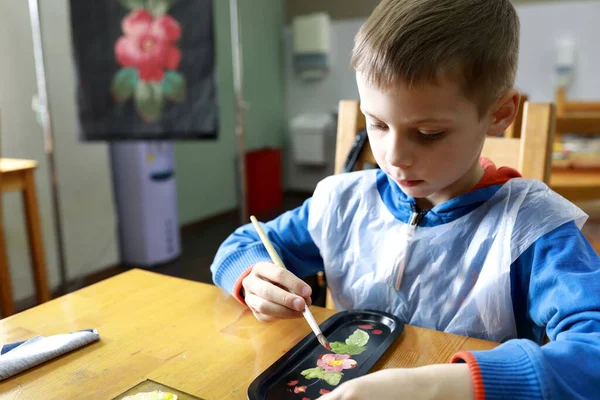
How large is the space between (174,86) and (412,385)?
2021 mm

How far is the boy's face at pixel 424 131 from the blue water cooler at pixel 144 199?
93.7 inches

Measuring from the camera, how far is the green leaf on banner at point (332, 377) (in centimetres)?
56

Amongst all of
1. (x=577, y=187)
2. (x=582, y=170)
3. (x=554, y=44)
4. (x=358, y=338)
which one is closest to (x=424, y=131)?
(x=358, y=338)

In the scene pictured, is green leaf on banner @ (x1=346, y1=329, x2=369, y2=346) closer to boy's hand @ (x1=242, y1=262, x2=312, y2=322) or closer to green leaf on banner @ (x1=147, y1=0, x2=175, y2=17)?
boy's hand @ (x1=242, y1=262, x2=312, y2=322)

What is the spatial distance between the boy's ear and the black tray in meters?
0.32

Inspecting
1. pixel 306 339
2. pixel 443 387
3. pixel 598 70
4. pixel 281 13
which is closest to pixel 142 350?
pixel 306 339

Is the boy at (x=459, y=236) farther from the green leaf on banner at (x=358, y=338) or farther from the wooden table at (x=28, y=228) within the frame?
the wooden table at (x=28, y=228)

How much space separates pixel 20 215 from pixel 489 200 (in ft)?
7.87

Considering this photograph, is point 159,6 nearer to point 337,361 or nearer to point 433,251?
point 433,251

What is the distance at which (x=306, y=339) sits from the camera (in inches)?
25.7

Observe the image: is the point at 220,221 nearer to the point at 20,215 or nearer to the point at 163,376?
the point at 20,215

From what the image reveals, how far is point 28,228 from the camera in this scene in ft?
7.59

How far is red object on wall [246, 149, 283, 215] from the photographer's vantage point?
4172mm

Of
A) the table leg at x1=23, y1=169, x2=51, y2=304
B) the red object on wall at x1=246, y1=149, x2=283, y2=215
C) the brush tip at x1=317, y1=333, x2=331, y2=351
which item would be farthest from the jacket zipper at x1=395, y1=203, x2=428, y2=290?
the red object on wall at x1=246, y1=149, x2=283, y2=215
